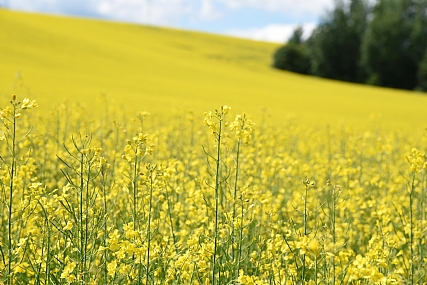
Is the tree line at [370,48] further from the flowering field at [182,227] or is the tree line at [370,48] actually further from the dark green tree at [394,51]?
the flowering field at [182,227]

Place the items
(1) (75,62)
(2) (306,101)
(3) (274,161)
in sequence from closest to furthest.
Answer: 1. (3) (274,161)
2. (2) (306,101)
3. (1) (75,62)

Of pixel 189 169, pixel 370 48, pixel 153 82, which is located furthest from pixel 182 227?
pixel 370 48

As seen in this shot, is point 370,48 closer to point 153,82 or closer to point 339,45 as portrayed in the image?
point 339,45

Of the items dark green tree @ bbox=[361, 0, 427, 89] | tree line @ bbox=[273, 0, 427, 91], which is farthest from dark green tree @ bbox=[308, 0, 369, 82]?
dark green tree @ bbox=[361, 0, 427, 89]

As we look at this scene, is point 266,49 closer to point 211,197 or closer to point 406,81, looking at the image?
point 406,81

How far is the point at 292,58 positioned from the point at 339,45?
4553mm

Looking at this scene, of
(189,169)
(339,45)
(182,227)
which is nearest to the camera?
(182,227)

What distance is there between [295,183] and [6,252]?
378 centimetres

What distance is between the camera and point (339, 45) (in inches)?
1858

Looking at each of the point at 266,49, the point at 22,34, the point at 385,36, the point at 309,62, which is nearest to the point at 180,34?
the point at 266,49

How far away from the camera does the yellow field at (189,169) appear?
2822 mm

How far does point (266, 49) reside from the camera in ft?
170

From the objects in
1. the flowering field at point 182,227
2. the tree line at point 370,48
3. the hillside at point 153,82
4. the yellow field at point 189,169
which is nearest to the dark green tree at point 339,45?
the tree line at point 370,48

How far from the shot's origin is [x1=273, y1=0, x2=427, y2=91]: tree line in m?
43.9
